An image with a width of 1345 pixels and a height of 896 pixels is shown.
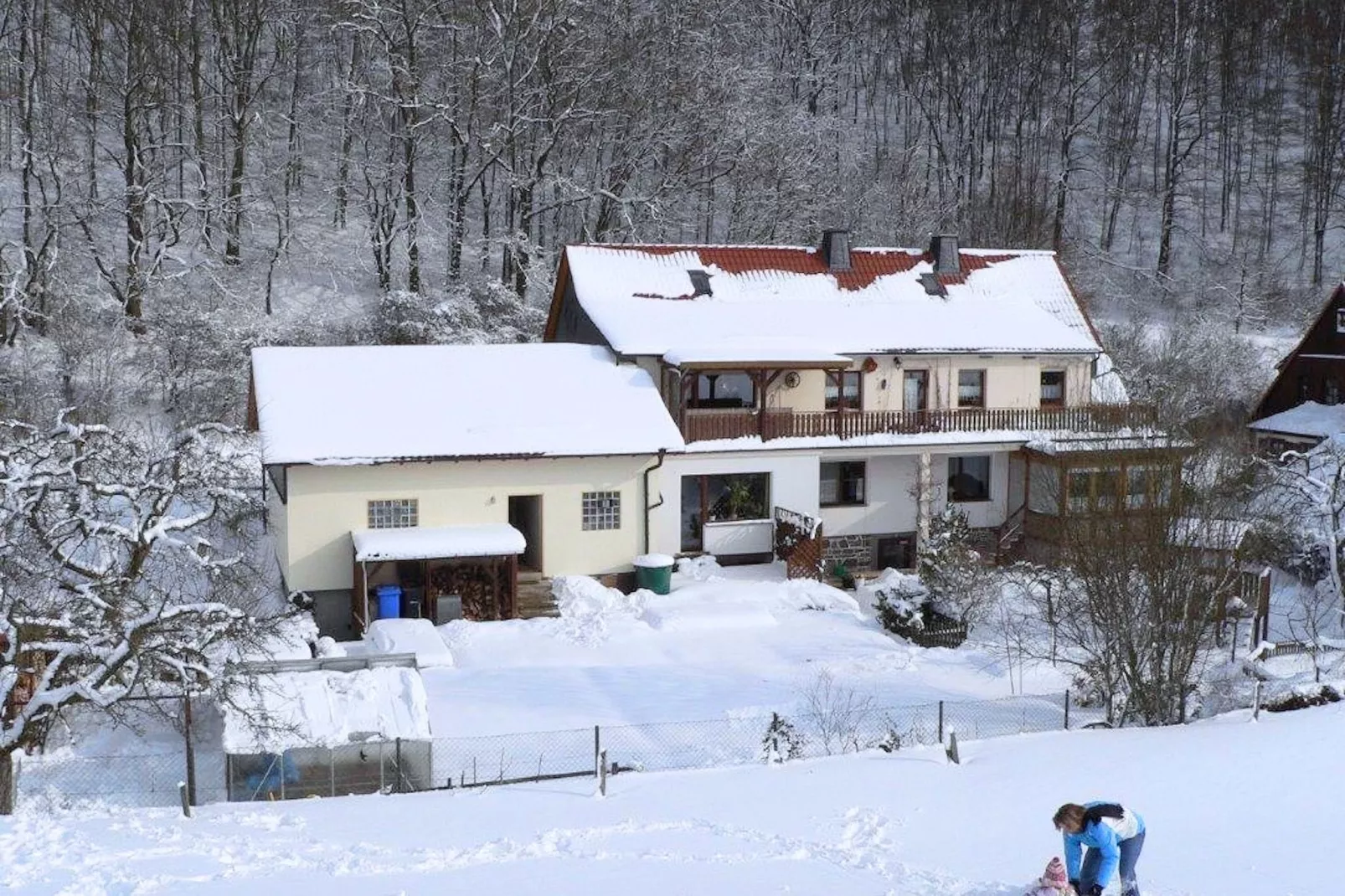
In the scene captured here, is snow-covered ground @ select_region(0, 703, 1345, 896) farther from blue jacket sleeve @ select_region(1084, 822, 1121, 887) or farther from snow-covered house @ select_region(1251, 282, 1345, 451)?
snow-covered house @ select_region(1251, 282, 1345, 451)

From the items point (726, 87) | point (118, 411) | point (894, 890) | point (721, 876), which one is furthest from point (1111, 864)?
point (726, 87)

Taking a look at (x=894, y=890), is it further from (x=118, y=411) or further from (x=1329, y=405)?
(x=1329, y=405)

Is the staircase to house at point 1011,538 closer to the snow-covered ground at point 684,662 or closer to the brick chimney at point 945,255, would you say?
the snow-covered ground at point 684,662

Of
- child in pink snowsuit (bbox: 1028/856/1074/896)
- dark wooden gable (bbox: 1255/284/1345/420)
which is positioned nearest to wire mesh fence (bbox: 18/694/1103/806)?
child in pink snowsuit (bbox: 1028/856/1074/896)

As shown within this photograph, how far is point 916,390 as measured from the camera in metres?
30.4

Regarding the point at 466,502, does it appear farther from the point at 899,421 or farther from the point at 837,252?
the point at 837,252

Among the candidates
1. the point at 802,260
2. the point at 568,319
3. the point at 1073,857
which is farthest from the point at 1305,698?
the point at 568,319

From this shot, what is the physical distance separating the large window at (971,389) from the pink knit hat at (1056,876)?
69.8ft

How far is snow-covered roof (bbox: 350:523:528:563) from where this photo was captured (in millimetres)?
22172

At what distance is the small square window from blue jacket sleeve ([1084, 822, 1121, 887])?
15937 mm

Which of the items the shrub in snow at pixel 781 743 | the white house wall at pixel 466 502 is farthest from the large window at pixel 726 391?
the shrub in snow at pixel 781 743

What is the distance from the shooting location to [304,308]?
4066cm

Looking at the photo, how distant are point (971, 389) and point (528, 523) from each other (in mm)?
11664

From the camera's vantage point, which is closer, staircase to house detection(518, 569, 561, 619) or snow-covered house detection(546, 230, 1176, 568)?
staircase to house detection(518, 569, 561, 619)
